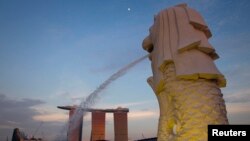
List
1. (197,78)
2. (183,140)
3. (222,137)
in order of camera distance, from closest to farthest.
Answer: (222,137) → (183,140) → (197,78)

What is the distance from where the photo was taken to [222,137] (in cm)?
419

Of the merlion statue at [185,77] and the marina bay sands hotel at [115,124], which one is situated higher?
the merlion statue at [185,77]

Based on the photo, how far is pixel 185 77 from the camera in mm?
8359

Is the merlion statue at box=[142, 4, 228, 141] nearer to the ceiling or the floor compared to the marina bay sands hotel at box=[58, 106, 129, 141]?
nearer to the ceiling

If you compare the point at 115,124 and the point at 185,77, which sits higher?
the point at 185,77

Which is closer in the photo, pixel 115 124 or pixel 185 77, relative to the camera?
pixel 185 77

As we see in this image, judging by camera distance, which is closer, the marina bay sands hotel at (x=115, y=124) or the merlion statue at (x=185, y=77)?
the merlion statue at (x=185, y=77)

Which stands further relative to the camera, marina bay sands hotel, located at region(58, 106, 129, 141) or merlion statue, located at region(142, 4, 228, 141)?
marina bay sands hotel, located at region(58, 106, 129, 141)

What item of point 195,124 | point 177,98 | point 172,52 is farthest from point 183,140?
point 172,52

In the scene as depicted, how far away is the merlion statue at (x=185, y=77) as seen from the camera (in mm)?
8039

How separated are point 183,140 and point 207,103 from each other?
1.27 metres

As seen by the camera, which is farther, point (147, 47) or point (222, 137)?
point (147, 47)

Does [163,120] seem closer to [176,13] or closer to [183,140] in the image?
[183,140]

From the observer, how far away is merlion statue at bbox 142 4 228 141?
8.04 metres
